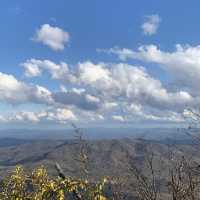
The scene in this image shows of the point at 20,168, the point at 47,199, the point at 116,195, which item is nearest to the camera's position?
the point at 47,199

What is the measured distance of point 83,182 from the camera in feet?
47.9

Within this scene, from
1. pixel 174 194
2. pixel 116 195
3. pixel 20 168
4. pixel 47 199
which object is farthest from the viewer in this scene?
pixel 116 195

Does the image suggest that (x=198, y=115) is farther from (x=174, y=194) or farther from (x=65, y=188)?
(x=65, y=188)

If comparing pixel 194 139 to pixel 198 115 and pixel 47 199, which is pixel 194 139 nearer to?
pixel 198 115

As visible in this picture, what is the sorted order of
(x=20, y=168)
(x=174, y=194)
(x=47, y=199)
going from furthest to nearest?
(x=174, y=194) → (x=20, y=168) → (x=47, y=199)

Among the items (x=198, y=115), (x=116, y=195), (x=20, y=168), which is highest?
(x=198, y=115)

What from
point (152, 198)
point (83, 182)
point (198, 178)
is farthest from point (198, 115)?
point (83, 182)

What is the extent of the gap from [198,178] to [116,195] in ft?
13.7

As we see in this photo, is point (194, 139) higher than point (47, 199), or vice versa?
point (194, 139)

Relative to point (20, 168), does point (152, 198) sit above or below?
below

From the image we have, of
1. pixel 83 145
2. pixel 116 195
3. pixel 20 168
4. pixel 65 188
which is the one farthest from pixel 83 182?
pixel 116 195

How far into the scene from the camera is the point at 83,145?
65.5ft

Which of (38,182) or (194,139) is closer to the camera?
(38,182)

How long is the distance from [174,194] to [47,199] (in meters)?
7.07
